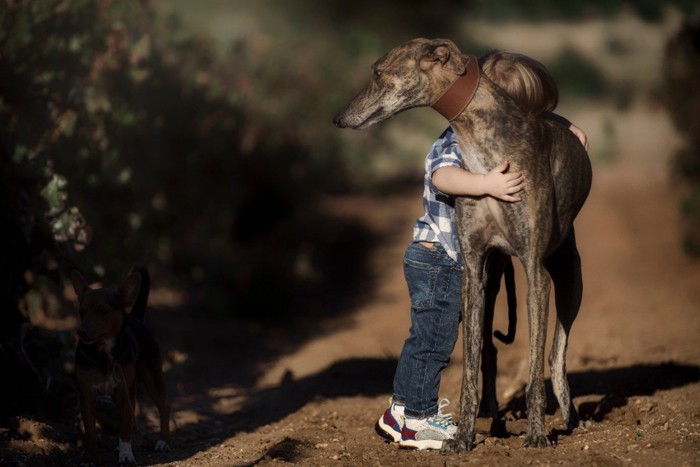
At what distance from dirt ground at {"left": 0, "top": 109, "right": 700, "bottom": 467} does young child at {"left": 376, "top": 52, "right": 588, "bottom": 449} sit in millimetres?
228

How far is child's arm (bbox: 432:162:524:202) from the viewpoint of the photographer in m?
5.45

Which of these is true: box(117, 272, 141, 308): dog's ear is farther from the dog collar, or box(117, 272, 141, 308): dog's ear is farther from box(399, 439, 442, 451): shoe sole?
the dog collar

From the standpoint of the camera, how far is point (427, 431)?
20.0 ft

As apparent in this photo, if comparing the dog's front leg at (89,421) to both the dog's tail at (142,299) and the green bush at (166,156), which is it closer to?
the dog's tail at (142,299)

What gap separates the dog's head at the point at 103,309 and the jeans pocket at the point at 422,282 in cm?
168

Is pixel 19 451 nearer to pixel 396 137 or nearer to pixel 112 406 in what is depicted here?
pixel 112 406

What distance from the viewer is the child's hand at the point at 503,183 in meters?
5.44

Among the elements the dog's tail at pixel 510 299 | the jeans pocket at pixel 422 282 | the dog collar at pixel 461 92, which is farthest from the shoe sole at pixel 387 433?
the dog collar at pixel 461 92

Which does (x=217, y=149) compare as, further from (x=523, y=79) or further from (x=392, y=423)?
(x=523, y=79)

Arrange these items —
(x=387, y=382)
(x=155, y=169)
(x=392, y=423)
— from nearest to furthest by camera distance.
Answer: (x=392, y=423)
(x=387, y=382)
(x=155, y=169)

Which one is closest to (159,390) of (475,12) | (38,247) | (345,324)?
(38,247)

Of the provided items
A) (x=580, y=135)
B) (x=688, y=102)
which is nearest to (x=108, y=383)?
(x=580, y=135)

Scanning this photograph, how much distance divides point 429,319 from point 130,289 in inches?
72.8

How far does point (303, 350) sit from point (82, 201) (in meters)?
2.94
